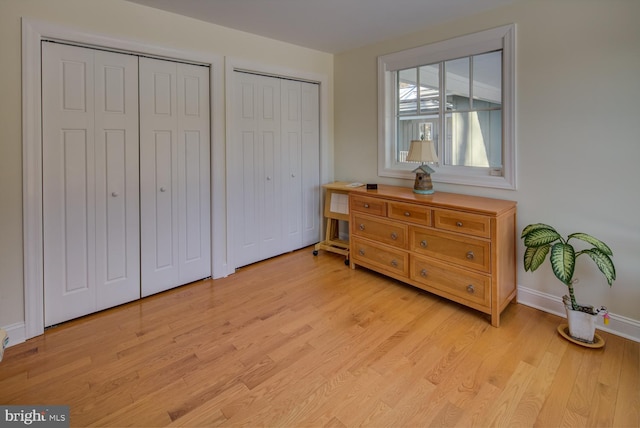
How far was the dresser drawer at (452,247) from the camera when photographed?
2.46m

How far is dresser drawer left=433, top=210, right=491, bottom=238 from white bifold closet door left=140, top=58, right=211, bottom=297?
2.06 metres

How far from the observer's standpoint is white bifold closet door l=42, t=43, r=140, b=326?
7.75ft

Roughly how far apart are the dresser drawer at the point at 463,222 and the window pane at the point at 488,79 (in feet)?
3.47

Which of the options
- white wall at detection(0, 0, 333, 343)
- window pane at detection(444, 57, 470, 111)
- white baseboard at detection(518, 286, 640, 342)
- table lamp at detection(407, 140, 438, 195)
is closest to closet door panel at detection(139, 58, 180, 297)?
white wall at detection(0, 0, 333, 343)

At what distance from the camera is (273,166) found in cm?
378

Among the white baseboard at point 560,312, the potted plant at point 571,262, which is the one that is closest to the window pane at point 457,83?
the potted plant at point 571,262

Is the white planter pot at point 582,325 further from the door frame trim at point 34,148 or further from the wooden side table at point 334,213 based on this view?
the door frame trim at point 34,148

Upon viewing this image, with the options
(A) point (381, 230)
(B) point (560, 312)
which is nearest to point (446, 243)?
(A) point (381, 230)

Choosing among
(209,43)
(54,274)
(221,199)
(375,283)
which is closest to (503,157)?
(375,283)

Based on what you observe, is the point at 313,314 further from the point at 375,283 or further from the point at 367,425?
the point at 367,425

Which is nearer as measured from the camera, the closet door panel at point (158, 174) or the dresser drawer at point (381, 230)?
the closet door panel at point (158, 174)

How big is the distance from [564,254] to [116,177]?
3155mm

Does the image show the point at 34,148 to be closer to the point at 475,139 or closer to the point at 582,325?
the point at 475,139

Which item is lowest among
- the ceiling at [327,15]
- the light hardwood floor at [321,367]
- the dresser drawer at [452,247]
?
the light hardwood floor at [321,367]
